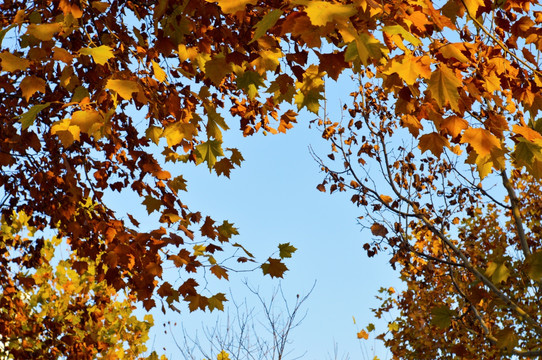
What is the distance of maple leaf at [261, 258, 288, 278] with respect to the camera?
3906 millimetres

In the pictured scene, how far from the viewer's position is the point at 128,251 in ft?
13.0

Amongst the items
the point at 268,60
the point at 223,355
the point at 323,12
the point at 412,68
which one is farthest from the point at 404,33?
the point at 223,355

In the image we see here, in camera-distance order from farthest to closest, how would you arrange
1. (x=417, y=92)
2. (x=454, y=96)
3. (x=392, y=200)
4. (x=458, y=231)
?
(x=458, y=231)
(x=392, y=200)
(x=417, y=92)
(x=454, y=96)

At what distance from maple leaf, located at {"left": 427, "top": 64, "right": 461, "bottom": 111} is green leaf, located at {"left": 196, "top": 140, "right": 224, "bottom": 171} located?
4.65ft

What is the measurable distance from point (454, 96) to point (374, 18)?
21.4 inches

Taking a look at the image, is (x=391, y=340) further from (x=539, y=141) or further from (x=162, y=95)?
Result: (x=539, y=141)

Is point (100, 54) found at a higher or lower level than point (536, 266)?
higher

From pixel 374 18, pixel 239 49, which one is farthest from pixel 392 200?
pixel 374 18

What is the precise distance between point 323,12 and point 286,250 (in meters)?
2.11

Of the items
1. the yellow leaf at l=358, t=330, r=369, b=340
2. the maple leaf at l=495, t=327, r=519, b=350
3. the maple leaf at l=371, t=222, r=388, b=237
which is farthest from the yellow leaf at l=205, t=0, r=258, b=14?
the yellow leaf at l=358, t=330, r=369, b=340

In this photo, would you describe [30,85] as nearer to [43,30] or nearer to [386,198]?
[43,30]

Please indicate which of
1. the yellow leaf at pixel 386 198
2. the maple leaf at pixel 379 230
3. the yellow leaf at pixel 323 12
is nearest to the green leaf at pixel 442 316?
the yellow leaf at pixel 323 12

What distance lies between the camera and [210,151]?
140 inches

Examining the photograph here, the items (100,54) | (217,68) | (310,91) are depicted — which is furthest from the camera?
(310,91)
